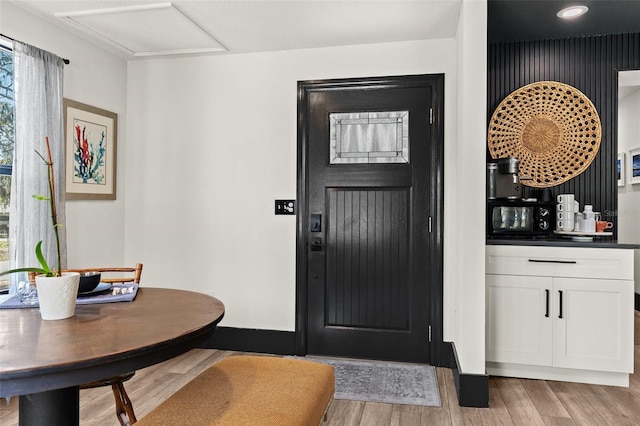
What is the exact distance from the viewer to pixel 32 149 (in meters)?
2.81

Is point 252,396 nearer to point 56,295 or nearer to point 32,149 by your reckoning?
point 56,295

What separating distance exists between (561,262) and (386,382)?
1381 millimetres

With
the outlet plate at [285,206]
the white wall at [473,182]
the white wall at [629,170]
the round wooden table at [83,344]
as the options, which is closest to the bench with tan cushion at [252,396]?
the round wooden table at [83,344]

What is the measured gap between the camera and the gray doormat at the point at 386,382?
273 cm

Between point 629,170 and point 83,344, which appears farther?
point 629,170

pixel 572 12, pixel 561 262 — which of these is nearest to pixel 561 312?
pixel 561 262

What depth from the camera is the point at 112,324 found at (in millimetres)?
1403

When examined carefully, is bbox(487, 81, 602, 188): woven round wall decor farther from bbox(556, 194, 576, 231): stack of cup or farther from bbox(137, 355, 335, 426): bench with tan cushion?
bbox(137, 355, 335, 426): bench with tan cushion

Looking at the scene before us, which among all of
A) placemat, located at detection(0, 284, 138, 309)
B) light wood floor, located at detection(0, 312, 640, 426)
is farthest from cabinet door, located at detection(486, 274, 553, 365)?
placemat, located at detection(0, 284, 138, 309)

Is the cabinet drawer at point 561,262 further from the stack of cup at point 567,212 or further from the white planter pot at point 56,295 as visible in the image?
the white planter pot at point 56,295

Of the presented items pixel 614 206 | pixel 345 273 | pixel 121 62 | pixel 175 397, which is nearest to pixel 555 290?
pixel 614 206

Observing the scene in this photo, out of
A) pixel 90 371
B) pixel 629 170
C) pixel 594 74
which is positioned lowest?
pixel 90 371

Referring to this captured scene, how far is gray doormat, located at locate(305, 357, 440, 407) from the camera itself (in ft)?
8.97

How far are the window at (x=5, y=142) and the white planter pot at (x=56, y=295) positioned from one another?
1.69 meters
